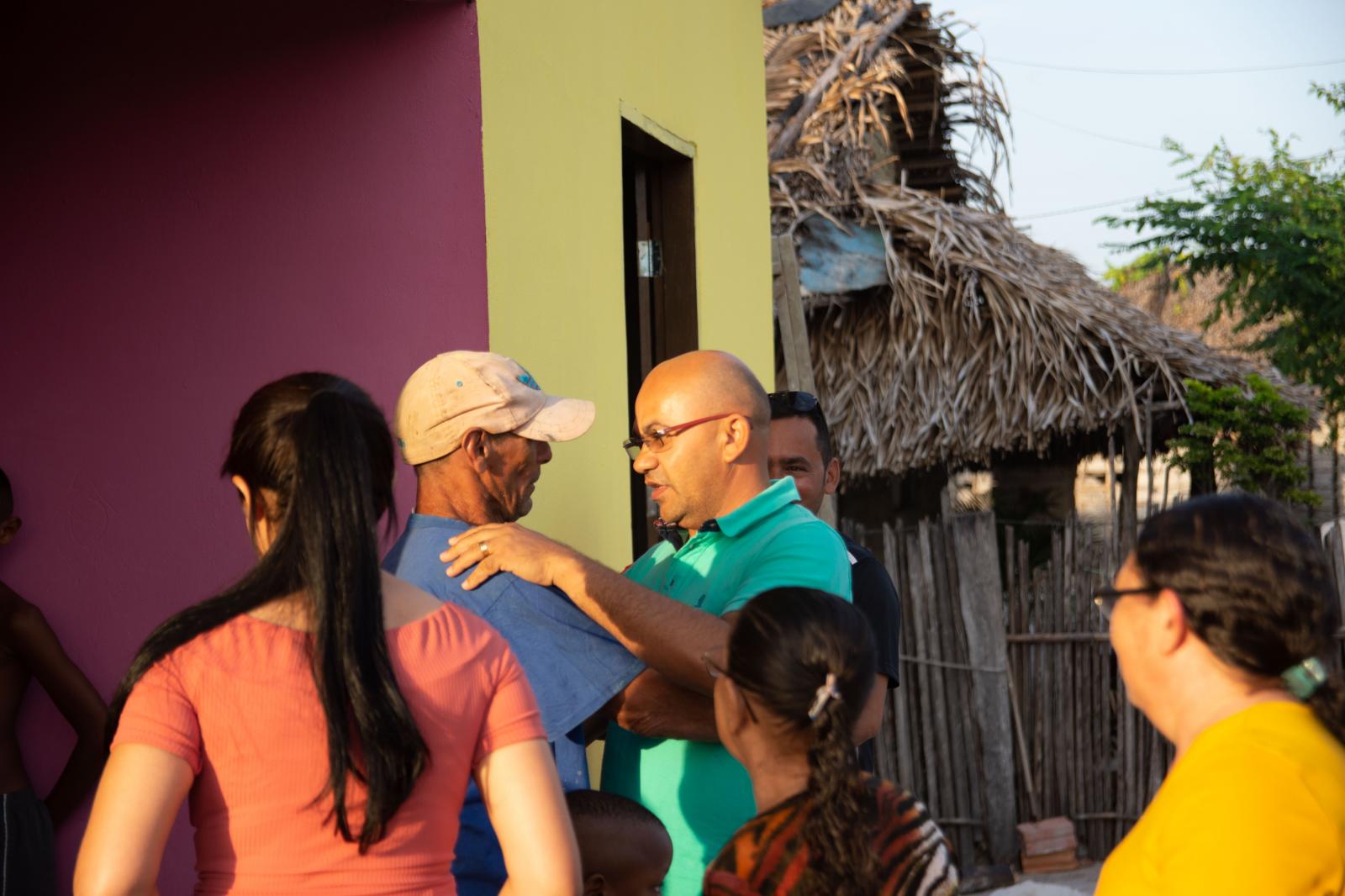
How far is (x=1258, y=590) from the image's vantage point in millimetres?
1775

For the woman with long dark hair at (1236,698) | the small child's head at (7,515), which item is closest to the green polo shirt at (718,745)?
the woman with long dark hair at (1236,698)

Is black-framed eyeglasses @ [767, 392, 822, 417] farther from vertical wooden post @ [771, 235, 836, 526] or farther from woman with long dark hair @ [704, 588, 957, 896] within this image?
vertical wooden post @ [771, 235, 836, 526]

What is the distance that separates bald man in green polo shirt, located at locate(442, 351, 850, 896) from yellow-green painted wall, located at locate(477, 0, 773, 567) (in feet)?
3.03

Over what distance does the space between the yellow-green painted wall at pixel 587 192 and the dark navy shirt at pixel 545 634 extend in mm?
1331

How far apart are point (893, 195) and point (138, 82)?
8.47m

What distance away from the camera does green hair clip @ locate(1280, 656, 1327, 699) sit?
5.87 feet

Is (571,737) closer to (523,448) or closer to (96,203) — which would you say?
(523,448)

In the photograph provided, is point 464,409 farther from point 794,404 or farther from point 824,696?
point 794,404

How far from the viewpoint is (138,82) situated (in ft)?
11.1

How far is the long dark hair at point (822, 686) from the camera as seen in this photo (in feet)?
6.21

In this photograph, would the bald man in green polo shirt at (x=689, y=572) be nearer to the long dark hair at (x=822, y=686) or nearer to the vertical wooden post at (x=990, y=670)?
the long dark hair at (x=822, y=686)

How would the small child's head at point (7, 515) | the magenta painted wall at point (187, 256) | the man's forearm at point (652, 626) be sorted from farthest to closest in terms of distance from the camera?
the magenta painted wall at point (187, 256) → the small child's head at point (7, 515) → the man's forearm at point (652, 626)

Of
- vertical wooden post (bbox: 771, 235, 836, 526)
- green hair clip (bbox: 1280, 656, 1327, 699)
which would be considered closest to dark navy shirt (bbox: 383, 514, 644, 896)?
green hair clip (bbox: 1280, 656, 1327, 699)

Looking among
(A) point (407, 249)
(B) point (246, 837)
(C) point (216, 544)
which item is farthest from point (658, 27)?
(B) point (246, 837)
